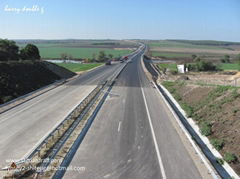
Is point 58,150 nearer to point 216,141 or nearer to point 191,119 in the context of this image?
point 216,141

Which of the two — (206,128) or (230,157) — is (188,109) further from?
(230,157)

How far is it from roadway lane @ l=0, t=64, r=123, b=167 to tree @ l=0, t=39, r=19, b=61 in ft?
58.6

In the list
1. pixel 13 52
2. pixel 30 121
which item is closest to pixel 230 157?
pixel 30 121

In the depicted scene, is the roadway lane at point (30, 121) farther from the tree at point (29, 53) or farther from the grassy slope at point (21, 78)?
the tree at point (29, 53)

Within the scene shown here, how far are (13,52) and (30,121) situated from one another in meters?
34.3

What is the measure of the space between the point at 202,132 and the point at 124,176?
779cm

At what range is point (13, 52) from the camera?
50531 millimetres

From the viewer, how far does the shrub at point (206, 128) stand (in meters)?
16.8

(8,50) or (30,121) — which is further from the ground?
(8,50)

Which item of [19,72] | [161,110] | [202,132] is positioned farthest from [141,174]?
[19,72]

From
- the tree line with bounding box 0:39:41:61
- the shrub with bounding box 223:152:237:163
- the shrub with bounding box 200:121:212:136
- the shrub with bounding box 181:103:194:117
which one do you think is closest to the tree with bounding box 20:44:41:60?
the tree line with bounding box 0:39:41:61

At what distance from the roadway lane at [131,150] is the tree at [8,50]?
3004cm

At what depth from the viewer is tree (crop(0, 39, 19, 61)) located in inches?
1799

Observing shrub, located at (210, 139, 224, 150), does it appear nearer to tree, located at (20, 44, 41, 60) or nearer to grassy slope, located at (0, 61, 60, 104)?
grassy slope, located at (0, 61, 60, 104)
